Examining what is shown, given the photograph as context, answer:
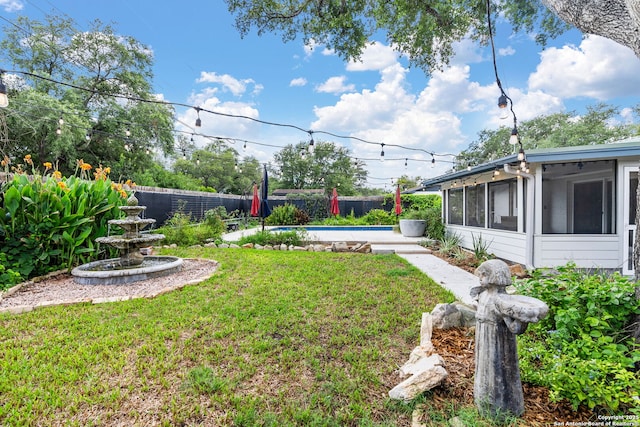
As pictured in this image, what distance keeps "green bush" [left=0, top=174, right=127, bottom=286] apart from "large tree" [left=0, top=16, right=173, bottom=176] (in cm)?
687

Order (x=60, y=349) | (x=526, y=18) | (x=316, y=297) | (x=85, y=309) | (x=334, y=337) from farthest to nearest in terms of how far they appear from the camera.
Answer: (x=526, y=18) < (x=316, y=297) < (x=85, y=309) < (x=334, y=337) < (x=60, y=349)

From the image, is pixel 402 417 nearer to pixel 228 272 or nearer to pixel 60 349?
pixel 60 349

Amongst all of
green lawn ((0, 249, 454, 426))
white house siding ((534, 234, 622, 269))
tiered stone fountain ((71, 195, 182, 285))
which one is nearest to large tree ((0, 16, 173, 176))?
tiered stone fountain ((71, 195, 182, 285))

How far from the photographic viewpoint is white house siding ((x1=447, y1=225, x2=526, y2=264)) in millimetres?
5488

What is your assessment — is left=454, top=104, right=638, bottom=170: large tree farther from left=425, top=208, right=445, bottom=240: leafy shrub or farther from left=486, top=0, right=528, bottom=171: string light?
left=486, top=0, right=528, bottom=171: string light

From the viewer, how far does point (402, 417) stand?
1.58m

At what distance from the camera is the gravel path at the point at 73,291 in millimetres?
3197

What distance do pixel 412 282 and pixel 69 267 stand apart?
17.1 ft

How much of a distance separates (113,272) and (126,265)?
0.66 m

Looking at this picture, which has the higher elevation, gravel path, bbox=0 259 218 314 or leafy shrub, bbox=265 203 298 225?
leafy shrub, bbox=265 203 298 225

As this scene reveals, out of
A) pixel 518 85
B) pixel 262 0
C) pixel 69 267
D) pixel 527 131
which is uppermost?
pixel 527 131

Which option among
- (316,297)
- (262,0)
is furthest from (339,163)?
(316,297)

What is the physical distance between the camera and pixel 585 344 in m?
1.56

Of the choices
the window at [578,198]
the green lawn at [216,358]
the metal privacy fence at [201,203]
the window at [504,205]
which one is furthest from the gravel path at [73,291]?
the window at [578,198]
